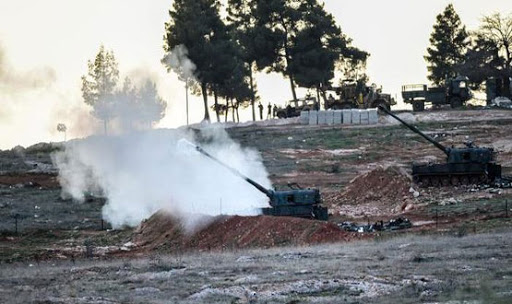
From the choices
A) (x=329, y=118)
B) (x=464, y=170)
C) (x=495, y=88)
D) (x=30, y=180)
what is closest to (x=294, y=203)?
(x=464, y=170)

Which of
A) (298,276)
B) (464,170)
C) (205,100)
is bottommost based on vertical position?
(298,276)

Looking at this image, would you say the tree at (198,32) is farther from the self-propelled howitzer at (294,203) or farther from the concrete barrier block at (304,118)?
the self-propelled howitzer at (294,203)

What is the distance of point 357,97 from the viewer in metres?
123

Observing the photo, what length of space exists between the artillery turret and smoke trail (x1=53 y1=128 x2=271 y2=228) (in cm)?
776

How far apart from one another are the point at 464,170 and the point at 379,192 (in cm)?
407

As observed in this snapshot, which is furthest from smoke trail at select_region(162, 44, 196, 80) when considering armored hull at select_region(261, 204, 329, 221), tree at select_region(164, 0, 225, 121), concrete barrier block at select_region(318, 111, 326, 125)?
armored hull at select_region(261, 204, 329, 221)

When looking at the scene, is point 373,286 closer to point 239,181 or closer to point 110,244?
point 110,244

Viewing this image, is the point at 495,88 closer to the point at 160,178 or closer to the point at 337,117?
the point at 337,117

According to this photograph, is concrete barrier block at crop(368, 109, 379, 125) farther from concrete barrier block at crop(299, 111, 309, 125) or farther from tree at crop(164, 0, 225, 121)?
tree at crop(164, 0, 225, 121)

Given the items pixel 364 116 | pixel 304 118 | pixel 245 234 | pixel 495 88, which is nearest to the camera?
pixel 245 234

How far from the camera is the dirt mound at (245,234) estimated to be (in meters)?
54.5

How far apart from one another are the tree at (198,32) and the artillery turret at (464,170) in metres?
42.2

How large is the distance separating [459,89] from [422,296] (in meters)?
86.1

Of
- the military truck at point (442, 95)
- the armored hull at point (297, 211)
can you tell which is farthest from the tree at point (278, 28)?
the armored hull at point (297, 211)
